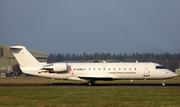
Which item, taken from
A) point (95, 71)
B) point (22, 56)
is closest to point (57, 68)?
point (95, 71)

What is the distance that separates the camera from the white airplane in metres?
31.4

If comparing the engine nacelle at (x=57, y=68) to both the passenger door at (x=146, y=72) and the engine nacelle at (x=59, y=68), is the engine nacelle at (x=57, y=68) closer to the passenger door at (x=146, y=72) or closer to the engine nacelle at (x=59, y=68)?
the engine nacelle at (x=59, y=68)

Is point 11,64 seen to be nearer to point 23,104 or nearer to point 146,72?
point 146,72

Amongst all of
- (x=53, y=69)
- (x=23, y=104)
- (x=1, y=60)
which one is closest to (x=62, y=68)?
(x=53, y=69)

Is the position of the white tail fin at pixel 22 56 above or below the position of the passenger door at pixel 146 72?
above

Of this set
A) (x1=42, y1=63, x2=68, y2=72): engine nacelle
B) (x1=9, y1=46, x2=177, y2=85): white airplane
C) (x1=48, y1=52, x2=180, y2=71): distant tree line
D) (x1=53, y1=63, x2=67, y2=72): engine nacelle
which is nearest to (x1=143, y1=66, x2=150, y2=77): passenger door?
(x1=9, y1=46, x2=177, y2=85): white airplane

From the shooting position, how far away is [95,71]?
31.7 metres

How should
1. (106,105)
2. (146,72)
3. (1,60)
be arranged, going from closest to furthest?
1. (106,105)
2. (146,72)
3. (1,60)

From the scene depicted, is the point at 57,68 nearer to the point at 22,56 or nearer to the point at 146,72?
the point at 22,56

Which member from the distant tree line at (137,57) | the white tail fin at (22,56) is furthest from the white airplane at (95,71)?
the distant tree line at (137,57)

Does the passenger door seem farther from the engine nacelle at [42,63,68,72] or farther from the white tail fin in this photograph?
the white tail fin

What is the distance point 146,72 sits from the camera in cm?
3142

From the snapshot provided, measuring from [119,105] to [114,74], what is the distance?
623 inches

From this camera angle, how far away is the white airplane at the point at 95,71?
31.4 meters
